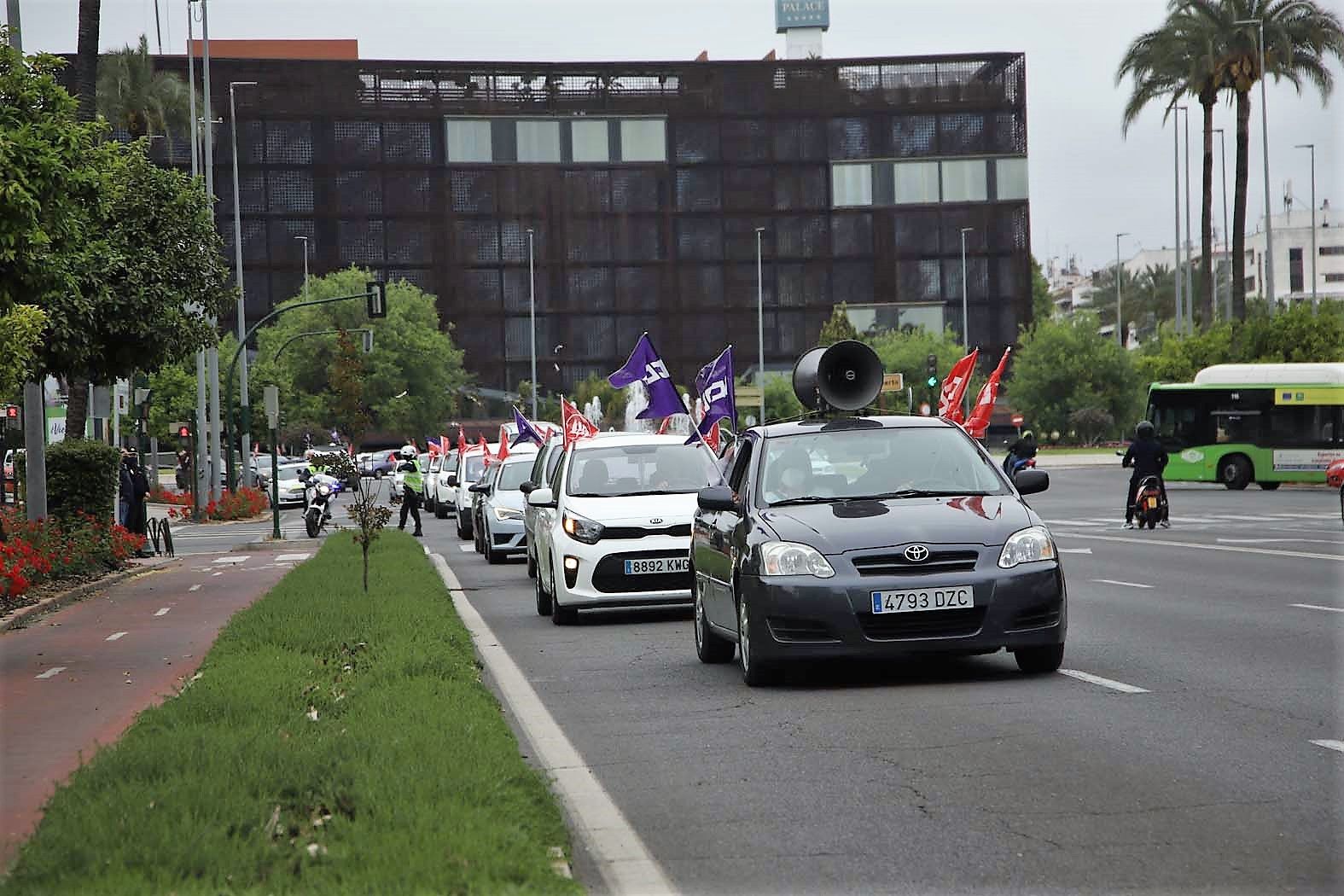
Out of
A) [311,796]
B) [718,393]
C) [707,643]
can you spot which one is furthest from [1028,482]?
[718,393]

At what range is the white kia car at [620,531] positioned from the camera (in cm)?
1652

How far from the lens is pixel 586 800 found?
7.68m

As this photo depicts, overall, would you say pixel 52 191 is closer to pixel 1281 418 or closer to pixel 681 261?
pixel 1281 418

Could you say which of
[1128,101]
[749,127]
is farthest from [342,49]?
[1128,101]

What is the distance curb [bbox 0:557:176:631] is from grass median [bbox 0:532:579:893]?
7.26 metres

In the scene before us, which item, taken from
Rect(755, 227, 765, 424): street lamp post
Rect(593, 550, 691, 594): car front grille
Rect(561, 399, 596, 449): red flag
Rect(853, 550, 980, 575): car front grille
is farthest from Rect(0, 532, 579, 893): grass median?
Rect(755, 227, 765, 424): street lamp post

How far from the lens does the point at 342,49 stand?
5207 inches

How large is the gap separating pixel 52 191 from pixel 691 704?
244 inches

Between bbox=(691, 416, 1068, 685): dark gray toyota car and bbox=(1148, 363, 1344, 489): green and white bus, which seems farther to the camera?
bbox=(1148, 363, 1344, 489): green and white bus

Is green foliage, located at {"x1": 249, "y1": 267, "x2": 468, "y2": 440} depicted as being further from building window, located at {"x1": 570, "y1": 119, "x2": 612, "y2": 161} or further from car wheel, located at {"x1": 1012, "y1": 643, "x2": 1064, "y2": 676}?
car wheel, located at {"x1": 1012, "y1": 643, "x2": 1064, "y2": 676}

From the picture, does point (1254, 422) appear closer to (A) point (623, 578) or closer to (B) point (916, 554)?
(A) point (623, 578)

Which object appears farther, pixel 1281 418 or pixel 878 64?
pixel 878 64

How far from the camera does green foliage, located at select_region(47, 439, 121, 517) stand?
26.8 m

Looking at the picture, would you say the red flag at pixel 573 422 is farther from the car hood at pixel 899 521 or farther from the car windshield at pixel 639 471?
the car hood at pixel 899 521
